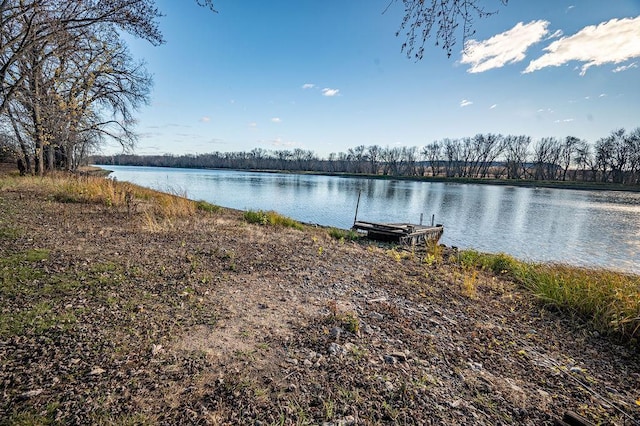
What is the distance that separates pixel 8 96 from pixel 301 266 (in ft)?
26.1

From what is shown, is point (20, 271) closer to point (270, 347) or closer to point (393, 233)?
point (270, 347)

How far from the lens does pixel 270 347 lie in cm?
338

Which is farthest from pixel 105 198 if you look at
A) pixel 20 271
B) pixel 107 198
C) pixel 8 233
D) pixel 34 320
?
pixel 34 320

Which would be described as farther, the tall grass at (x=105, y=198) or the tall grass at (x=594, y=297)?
the tall grass at (x=105, y=198)

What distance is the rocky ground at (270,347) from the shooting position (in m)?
2.49

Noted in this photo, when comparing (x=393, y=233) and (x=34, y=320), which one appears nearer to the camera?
(x=34, y=320)

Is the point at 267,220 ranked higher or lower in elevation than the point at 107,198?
lower

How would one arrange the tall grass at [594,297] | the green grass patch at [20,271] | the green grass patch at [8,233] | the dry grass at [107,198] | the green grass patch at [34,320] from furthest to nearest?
1. the dry grass at [107,198]
2. the green grass patch at [8,233]
3. the tall grass at [594,297]
4. the green grass patch at [20,271]
5. the green grass patch at [34,320]

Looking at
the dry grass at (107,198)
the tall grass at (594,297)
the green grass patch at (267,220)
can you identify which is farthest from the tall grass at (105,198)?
the tall grass at (594,297)

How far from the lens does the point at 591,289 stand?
19.6 ft

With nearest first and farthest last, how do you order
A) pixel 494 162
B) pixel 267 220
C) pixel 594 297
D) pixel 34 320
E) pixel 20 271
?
pixel 34 320 → pixel 20 271 → pixel 594 297 → pixel 267 220 → pixel 494 162

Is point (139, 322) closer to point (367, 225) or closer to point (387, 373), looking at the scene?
point (387, 373)

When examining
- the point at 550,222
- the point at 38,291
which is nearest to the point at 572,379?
the point at 38,291

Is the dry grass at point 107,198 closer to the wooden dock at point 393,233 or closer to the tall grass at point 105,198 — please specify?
the tall grass at point 105,198
